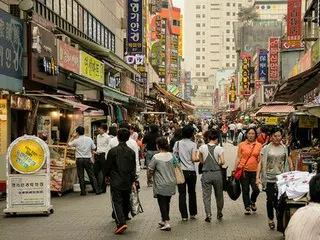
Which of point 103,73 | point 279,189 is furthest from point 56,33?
point 279,189

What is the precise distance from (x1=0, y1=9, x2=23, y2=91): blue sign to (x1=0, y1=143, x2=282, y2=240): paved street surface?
3.28 m

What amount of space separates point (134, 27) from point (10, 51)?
73.4 feet

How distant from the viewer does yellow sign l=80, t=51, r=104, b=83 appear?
2162cm

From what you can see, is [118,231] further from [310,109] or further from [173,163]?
[310,109]

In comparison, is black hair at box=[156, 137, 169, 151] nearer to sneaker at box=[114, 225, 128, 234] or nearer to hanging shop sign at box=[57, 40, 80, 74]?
sneaker at box=[114, 225, 128, 234]

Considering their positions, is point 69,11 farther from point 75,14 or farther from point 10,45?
point 10,45

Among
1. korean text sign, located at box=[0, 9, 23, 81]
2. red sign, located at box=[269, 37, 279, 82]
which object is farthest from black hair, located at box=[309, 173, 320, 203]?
red sign, located at box=[269, 37, 279, 82]

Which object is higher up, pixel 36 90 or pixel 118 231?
pixel 36 90

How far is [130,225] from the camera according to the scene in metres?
9.95

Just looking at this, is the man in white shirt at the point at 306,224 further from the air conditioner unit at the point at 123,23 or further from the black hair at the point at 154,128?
the air conditioner unit at the point at 123,23

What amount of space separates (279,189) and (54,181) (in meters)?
7.22

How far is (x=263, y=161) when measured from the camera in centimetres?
945

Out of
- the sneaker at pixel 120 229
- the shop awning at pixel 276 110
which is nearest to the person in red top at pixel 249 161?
the sneaker at pixel 120 229

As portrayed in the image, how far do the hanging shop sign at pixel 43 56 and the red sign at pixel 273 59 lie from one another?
27.3 metres
